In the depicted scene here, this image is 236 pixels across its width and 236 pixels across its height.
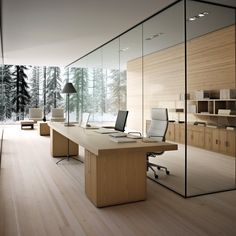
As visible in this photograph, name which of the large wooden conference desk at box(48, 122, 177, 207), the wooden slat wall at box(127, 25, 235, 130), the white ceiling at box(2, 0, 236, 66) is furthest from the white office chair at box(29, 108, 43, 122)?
the large wooden conference desk at box(48, 122, 177, 207)

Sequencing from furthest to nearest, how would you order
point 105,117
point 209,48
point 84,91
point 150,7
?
point 84,91 → point 105,117 → point 209,48 → point 150,7

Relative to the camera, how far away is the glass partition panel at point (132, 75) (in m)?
5.52

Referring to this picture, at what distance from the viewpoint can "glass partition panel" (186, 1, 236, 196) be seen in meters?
5.24

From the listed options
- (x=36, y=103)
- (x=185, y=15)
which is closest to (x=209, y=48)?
(x=185, y=15)

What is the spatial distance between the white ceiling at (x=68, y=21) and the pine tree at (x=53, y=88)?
20.1 ft

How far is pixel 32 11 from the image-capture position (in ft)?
16.3

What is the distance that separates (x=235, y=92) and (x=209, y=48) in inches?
47.3

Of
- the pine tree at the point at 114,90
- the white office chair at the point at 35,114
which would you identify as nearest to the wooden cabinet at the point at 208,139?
the pine tree at the point at 114,90

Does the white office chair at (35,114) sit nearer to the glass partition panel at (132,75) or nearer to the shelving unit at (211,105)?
the glass partition panel at (132,75)

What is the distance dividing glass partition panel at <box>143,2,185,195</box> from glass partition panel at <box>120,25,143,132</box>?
0.20 meters

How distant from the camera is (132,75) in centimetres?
612

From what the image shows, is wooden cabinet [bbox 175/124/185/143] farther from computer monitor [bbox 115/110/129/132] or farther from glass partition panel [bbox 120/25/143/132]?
glass partition panel [bbox 120/25/143/132]

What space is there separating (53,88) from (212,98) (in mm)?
10018

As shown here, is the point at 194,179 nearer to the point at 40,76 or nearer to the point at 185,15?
the point at 185,15
